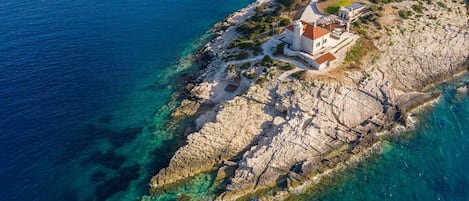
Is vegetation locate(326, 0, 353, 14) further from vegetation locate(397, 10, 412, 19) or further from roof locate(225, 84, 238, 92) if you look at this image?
roof locate(225, 84, 238, 92)

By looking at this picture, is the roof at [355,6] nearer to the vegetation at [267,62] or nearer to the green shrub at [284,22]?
the green shrub at [284,22]

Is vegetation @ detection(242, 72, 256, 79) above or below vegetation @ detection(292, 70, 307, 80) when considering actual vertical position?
below

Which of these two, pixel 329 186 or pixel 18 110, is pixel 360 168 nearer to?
pixel 329 186

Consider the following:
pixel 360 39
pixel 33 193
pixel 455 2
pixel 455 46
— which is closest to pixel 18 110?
pixel 33 193

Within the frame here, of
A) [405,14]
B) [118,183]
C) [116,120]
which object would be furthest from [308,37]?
[118,183]

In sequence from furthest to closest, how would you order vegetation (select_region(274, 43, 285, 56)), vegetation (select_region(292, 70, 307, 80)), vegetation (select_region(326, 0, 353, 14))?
1. vegetation (select_region(326, 0, 353, 14))
2. vegetation (select_region(274, 43, 285, 56))
3. vegetation (select_region(292, 70, 307, 80))

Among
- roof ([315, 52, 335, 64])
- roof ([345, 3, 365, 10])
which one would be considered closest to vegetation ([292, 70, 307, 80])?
roof ([315, 52, 335, 64])

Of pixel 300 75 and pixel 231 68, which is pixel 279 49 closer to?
pixel 300 75
